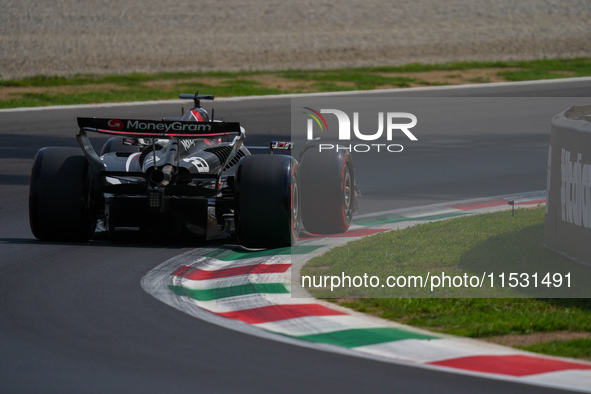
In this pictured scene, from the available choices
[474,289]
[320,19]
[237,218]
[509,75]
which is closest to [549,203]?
[474,289]

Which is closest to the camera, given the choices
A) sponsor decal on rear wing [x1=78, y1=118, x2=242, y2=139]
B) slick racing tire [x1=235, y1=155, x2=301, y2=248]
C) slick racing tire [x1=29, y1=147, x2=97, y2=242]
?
slick racing tire [x1=235, y1=155, x2=301, y2=248]

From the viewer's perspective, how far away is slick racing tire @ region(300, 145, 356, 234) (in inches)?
404

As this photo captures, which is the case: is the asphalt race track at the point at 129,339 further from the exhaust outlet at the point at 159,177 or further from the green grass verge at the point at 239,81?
the green grass verge at the point at 239,81

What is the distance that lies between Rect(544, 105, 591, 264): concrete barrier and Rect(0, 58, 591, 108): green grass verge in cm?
1813

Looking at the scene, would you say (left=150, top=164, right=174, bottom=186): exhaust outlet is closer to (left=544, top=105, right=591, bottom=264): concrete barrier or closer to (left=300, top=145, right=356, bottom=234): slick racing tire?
(left=300, top=145, right=356, bottom=234): slick racing tire

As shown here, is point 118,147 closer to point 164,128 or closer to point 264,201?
point 164,128

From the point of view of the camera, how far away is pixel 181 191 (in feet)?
31.9

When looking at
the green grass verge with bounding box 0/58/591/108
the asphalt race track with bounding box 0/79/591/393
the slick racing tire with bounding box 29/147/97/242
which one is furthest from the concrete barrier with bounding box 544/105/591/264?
the green grass verge with bounding box 0/58/591/108

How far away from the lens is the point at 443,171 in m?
15.3

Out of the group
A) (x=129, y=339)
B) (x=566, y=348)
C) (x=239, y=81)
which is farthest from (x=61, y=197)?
(x=239, y=81)

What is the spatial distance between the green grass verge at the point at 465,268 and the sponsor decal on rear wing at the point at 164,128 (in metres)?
1.58

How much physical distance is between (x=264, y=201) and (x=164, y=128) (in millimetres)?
1203

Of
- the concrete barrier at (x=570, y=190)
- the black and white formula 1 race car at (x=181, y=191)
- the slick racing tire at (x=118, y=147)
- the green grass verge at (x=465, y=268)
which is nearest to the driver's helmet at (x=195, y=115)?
the black and white formula 1 race car at (x=181, y=191)

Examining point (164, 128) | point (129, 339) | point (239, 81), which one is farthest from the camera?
point (239, 81)
